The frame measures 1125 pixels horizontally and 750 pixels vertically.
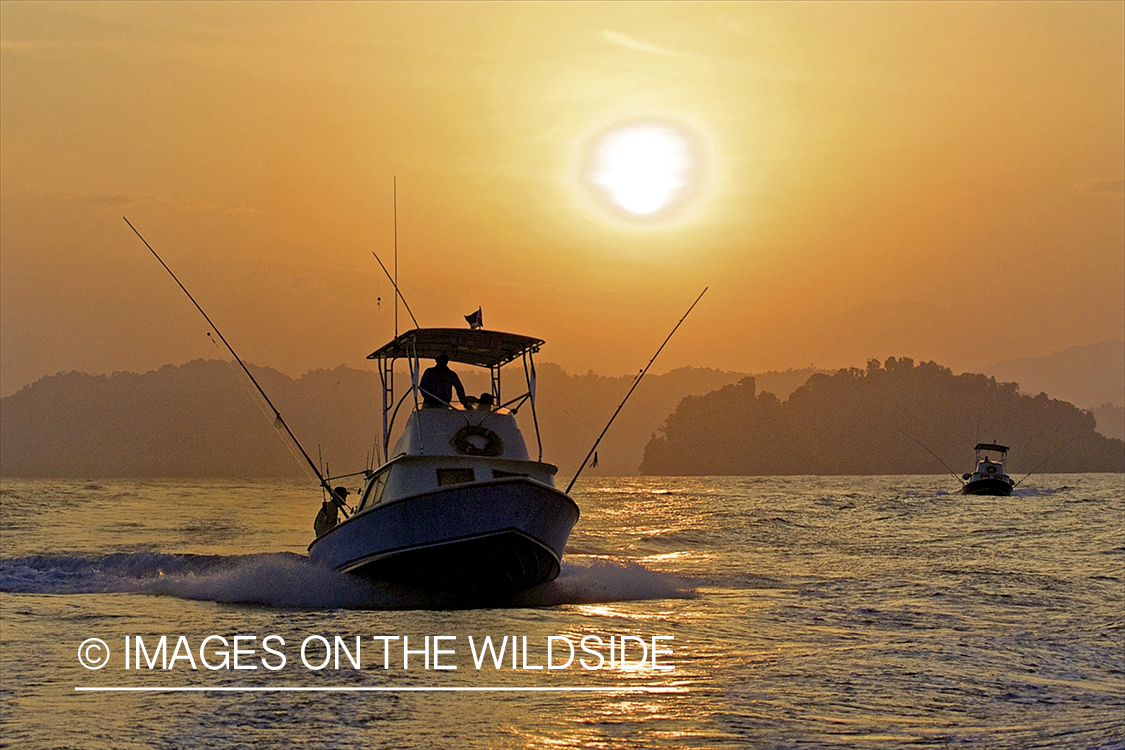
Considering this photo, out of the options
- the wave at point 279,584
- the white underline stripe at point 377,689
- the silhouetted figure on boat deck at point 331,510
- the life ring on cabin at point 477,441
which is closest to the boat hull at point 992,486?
the wave at point 279,584

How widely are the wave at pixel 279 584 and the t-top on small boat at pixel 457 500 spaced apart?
40cm

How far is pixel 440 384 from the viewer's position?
1944 cm

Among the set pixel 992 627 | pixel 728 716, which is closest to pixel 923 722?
pixel 728 716

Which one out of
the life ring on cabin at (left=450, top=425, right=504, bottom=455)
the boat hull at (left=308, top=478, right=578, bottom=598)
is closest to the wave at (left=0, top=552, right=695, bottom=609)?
the boat hull at (left=308, top=478, right=578, bottom=598)

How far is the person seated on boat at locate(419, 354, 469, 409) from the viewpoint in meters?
19.2

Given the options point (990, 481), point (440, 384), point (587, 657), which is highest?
point (440, 384)

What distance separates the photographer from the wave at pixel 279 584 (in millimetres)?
18906

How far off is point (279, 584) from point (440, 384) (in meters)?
5.03

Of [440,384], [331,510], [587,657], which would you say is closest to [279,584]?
[331,510]

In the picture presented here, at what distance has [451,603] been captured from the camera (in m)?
18.6

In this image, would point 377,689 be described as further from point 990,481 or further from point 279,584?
point 990,481

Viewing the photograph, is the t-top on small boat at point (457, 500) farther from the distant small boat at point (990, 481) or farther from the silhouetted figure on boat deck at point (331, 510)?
the distant small boat at point (990, 481)

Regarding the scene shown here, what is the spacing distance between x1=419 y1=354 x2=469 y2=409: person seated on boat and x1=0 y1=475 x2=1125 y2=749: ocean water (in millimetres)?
3482

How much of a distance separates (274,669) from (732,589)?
11463 millimetres
